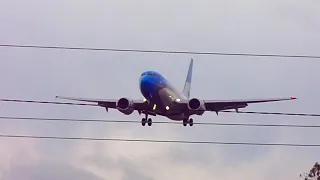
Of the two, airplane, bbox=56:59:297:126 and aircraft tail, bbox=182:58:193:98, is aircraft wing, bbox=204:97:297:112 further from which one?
aircraft tail, bbox=182:58:193:98

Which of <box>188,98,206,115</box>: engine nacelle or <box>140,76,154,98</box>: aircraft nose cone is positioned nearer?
<box>188,98,206,115</box>: engine nacelle

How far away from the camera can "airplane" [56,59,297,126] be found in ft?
144

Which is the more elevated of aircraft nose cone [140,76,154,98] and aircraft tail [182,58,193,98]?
aircraft nose cone [140,76,154,98]

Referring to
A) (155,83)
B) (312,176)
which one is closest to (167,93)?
(155,83)

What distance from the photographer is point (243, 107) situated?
149 ft

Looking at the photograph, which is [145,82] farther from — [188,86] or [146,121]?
[188,86]

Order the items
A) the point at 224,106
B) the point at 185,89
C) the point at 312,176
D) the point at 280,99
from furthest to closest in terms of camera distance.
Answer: the point at 185,89, the point at 312,176, the point at 224,106, the point at 280,99

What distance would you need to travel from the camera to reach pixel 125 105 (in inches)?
1727

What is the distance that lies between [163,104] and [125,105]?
2.49 metres

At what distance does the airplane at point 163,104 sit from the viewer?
43906mm

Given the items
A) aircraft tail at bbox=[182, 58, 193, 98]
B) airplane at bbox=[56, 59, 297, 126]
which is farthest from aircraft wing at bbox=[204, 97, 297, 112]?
aircraft tail at bbox=[182, 58, 193, 98]

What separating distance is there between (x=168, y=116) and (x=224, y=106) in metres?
3.97

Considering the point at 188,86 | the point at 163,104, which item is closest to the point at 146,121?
the point at 163,104

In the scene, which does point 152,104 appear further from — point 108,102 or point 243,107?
point 243,107
